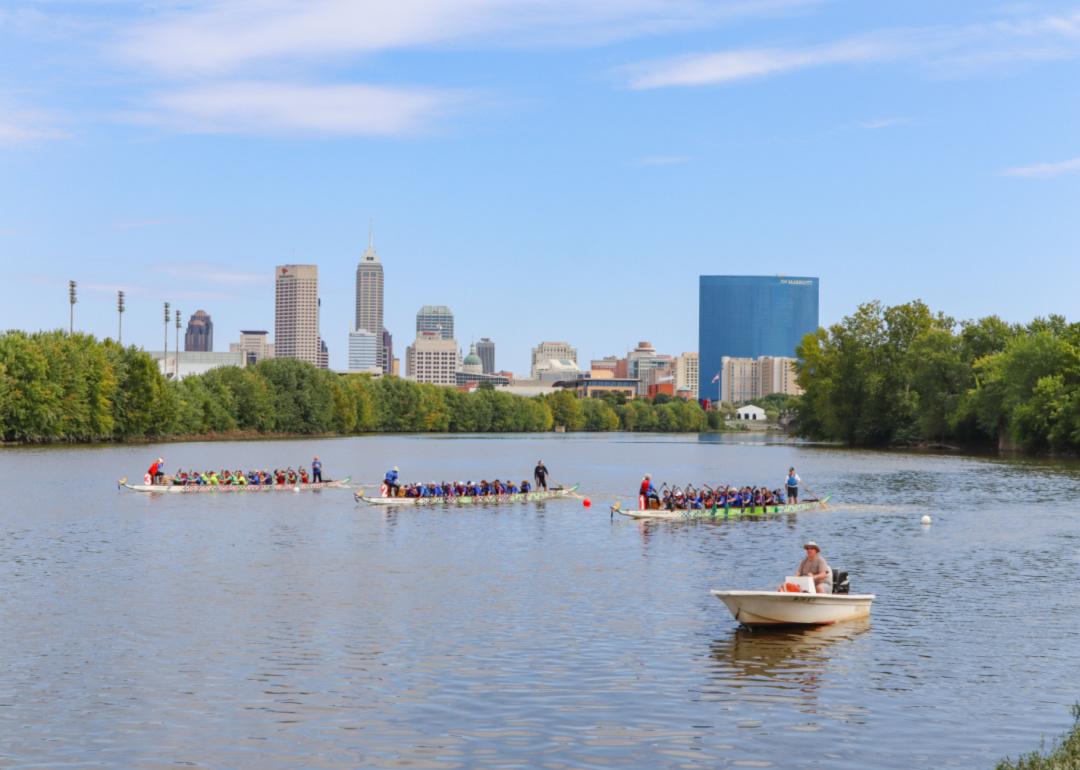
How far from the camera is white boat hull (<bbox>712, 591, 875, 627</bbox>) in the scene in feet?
87.1

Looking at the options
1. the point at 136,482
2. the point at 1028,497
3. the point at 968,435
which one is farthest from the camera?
the point at 968,435

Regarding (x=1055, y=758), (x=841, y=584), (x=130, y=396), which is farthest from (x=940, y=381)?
(x=1055, y=758)

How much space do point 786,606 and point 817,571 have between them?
5.70 feet

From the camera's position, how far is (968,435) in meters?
133

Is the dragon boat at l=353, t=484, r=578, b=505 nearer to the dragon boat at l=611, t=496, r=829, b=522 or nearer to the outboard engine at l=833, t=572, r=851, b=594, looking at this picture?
the dragon boat at l=611, t=496, r=829, b=522

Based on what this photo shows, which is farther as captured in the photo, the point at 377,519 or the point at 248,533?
the point at 377,519

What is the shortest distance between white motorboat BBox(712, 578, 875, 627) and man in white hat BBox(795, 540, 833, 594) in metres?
0.45

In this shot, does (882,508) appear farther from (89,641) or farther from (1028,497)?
(89,641)

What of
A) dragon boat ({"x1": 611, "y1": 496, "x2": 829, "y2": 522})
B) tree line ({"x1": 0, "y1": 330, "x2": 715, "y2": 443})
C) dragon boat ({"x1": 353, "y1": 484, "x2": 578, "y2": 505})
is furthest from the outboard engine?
tree line ({"x1": 0, "y1": 330, "x2": 715, "y2": 443})

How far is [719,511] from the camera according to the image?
5622 cm

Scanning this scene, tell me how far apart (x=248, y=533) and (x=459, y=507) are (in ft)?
51.8

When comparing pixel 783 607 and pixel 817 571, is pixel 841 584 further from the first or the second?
pixel 783 607

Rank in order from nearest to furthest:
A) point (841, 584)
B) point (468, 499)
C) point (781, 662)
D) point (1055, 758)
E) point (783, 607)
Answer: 1. point (1055, 758)
2. point (781, 662)
3. point (783, 607)
4. point (841, 584)
5. point (468, 499)

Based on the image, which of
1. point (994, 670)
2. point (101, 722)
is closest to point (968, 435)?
point (994, 670)
